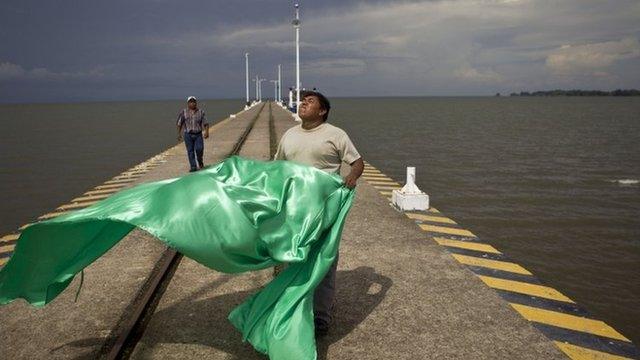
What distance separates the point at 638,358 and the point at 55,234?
5.14 metres

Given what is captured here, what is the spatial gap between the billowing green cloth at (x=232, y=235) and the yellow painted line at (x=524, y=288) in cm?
286

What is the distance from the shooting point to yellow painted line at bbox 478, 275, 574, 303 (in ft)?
18.9

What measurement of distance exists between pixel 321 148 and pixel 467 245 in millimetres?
4330

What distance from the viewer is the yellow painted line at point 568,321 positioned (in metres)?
4.87

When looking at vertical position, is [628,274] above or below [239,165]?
below

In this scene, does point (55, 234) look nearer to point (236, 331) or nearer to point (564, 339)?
point (236, 331)

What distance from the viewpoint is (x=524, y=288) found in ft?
19.5

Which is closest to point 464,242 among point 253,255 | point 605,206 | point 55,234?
point 253,255

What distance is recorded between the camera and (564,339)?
462 centimetres

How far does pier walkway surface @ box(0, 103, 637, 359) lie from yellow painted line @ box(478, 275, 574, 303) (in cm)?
2

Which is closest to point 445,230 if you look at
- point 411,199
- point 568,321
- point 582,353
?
point 411,199

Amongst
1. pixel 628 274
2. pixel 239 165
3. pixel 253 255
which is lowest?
pixel 628 274

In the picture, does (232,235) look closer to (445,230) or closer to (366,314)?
(366,314)

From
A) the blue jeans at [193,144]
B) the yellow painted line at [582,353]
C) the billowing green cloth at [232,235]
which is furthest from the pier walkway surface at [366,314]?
the blue jeans at [193,144]
